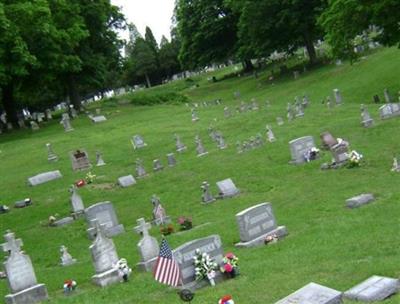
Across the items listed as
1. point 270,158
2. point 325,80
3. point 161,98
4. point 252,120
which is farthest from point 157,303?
point 161,98

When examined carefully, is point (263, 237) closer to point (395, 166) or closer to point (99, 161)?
point (395, 166)

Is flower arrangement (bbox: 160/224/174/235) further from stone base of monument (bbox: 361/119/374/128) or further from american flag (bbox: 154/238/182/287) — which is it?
stone base of monument (bbox: 361/119/374/128)

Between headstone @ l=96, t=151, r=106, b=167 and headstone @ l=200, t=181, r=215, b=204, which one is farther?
headstone @ l=96, t=151, r=106, b=167

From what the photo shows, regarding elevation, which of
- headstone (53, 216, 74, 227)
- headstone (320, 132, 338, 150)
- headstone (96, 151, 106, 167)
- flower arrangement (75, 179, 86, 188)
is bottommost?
headstone (320, 132, 338, 150)

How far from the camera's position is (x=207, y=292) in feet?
37.3

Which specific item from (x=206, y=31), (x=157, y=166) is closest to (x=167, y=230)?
(x=157, y=166)

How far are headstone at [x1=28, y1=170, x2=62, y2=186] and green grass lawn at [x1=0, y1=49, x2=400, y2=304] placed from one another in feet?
1.69

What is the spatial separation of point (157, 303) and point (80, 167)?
65.5 ft

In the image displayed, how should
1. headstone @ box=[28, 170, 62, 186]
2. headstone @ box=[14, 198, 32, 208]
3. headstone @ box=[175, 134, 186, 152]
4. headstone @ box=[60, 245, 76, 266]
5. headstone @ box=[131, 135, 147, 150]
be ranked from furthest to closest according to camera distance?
headstone @ box=[131, 135, 147, 150], headstone @ box=[175, 134, 186, 152], headstone @ box=[28, 170, 62, 186], headstone @ box=[14, 198, 32, 208], headstone @ box=[60, 245, 76, 266]

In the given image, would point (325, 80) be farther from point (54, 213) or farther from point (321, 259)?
point (321, 259)

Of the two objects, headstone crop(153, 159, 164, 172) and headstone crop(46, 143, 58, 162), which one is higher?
headstone crop(46, 143, 58, 162)

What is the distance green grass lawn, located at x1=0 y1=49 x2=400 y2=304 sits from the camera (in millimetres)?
11836

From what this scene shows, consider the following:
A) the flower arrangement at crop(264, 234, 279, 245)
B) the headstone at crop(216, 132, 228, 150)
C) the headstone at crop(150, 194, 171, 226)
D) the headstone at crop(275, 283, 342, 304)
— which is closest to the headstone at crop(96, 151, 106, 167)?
the headstone at crop(216, 132, 228, 150)

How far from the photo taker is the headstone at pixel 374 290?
909 centimetres
